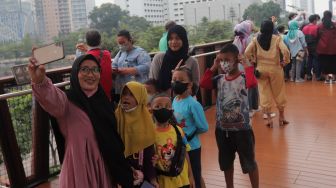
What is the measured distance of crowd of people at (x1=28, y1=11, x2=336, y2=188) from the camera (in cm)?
178

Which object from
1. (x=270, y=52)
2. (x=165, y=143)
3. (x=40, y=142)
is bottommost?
(x=40, y=142)

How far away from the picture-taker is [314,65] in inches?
331

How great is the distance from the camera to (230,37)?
8.33m

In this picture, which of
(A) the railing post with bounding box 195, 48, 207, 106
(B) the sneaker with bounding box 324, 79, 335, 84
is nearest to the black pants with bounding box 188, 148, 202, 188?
(A) the railing post with bounding box 195, 48, 207, 106

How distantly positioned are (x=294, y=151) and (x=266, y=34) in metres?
1.44

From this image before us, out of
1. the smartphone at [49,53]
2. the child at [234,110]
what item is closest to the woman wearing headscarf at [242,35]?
the child at [234,110]

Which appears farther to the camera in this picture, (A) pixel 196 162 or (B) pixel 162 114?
(A) pixel 196 162

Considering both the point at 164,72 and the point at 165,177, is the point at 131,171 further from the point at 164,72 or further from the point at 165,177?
the point at 164,72

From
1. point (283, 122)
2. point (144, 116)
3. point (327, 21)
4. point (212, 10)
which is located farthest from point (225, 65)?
point (212, 10)

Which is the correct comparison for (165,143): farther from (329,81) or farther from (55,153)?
(329,81)

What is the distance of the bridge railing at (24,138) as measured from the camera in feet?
11.0

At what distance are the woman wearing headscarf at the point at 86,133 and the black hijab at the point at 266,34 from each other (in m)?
3.29

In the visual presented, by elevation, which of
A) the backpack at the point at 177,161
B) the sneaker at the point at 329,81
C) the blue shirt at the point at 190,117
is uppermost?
the blue shirt at the point at 190,117

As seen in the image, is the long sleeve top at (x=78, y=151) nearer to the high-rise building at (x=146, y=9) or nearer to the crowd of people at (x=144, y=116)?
the crowd of people at (x=144, y=116)
